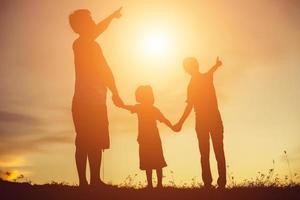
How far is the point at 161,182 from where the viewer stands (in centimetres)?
1337

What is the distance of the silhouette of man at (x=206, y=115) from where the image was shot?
12.6 metres

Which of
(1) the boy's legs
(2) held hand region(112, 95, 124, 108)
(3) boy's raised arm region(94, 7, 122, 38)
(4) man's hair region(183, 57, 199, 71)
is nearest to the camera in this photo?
(1) the boy's legs

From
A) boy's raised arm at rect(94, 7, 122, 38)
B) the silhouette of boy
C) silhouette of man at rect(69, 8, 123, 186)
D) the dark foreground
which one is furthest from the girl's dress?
boy's raised arm at rect(94, 7, 122, 38)

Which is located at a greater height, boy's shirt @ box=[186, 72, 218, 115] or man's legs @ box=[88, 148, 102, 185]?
boy's shirt @ box=[186, 72, 218, 115]

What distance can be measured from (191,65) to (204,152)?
233 cm

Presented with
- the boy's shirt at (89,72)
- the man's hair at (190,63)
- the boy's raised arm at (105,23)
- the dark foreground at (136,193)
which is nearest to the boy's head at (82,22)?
the boy's raised arm at (105,23)

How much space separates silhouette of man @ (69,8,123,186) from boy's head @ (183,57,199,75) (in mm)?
2906

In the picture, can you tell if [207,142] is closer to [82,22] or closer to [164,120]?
[164,120]

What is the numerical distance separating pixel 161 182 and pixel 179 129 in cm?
193

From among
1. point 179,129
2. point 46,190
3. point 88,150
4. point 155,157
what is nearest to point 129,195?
point 88,150

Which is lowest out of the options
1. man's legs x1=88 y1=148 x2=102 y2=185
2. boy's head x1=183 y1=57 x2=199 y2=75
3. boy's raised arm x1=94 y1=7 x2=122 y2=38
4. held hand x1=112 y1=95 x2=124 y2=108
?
man's legs x1=88 y1=148 x2=102 y2=185

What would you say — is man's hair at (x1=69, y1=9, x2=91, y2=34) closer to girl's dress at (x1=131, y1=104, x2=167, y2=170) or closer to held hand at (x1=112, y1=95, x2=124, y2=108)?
held hand at (x1=112, y1=95, x2=124, y2=108)

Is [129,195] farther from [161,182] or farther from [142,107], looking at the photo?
[142,107]

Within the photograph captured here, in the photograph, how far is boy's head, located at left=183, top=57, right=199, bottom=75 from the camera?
13.1 metres
